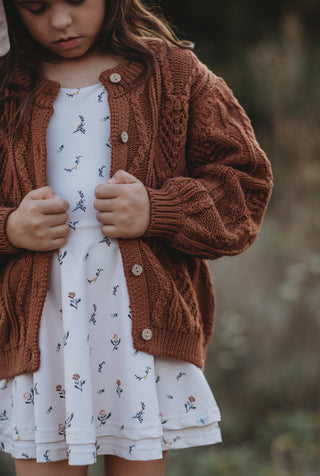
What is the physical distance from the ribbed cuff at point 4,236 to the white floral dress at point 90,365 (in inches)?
4.9

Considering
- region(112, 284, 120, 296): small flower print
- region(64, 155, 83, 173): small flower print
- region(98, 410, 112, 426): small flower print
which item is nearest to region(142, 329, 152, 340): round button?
region(112, 284, 120, 296): small flower print

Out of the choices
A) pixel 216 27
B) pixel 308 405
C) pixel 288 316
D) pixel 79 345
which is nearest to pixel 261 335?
pixel 288 316

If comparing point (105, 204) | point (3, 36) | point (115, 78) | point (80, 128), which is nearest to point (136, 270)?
point (105, 204)

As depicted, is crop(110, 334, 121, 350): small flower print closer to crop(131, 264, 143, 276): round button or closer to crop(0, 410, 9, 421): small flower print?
crop(131, 264, 143, 276): round button

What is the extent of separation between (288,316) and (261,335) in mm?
182

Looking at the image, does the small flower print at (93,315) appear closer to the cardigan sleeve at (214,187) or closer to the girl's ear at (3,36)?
the cardigan sleeve at (214,187)

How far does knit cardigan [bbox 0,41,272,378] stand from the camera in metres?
1.89

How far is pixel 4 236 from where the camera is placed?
188cm

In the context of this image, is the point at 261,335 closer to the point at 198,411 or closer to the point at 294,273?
the point at 294,273

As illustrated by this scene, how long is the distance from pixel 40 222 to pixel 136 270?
11.2 inches

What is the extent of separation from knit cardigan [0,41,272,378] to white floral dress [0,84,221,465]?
4 cm

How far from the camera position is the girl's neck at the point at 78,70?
201 centimetres

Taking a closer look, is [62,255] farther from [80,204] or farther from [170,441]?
[170,441]

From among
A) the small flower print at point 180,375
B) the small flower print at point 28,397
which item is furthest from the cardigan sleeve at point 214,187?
the small flower print at point 28,397
